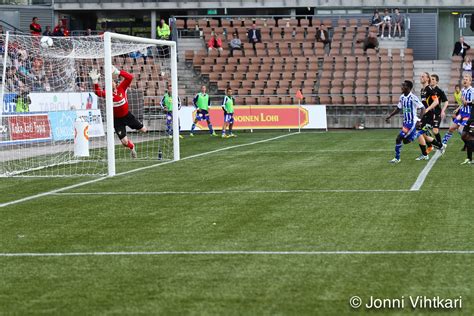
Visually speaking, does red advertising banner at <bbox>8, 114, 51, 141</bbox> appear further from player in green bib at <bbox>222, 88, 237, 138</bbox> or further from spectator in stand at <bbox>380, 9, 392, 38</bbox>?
spectator in stand at <bbox>380, 9, 392, 38</bbox>

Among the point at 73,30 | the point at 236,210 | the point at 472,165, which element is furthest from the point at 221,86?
the point at 236,210

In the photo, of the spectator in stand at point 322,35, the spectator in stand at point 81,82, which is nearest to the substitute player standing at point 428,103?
the spectator in stand at point 81,82

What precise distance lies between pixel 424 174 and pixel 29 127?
37.1 ft

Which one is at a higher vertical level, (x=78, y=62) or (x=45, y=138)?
(x=78, y=62)

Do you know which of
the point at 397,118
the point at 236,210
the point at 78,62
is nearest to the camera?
the point at 236,210

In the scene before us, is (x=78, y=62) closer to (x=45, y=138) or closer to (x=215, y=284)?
(x=45, y=138)

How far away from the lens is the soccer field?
7.71 metres

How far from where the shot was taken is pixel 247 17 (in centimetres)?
5112

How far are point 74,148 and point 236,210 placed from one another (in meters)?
12.2

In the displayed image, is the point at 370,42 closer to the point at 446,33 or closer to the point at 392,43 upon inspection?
the point at 392,43

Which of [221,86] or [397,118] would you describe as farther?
[221,86]

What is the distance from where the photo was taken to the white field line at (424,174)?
1598cm

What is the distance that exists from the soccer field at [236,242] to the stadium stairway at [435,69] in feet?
88.9

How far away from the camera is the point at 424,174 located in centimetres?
1834
